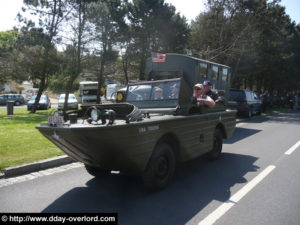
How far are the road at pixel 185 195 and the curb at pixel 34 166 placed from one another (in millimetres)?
249

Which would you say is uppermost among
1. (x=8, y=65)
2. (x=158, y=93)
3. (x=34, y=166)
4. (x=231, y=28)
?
(x=231, y=28)

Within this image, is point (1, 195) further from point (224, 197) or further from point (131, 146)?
point (224, 197)

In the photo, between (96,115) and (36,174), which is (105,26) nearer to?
(36,174)

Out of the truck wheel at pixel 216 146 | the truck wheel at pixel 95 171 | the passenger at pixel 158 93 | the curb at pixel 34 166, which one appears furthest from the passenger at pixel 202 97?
the curb at pixel 34 166

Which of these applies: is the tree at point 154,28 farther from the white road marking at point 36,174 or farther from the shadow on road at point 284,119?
the white road marking at point 36,174

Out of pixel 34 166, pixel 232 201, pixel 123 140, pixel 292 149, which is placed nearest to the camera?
pixel 123 140

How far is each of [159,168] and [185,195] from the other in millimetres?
628

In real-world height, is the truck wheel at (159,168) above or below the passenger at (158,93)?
below

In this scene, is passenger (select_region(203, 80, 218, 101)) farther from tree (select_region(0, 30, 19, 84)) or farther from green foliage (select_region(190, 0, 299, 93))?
tree (select_region(0, 30, 19, 84))

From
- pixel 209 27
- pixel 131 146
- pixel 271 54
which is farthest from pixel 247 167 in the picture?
pixel 271 54

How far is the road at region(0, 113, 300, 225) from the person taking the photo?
13.0 feet

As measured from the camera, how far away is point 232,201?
4.47 meters

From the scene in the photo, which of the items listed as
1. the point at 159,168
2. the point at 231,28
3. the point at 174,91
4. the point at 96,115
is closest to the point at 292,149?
the point at 174,91

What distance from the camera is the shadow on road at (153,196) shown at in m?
4.00
